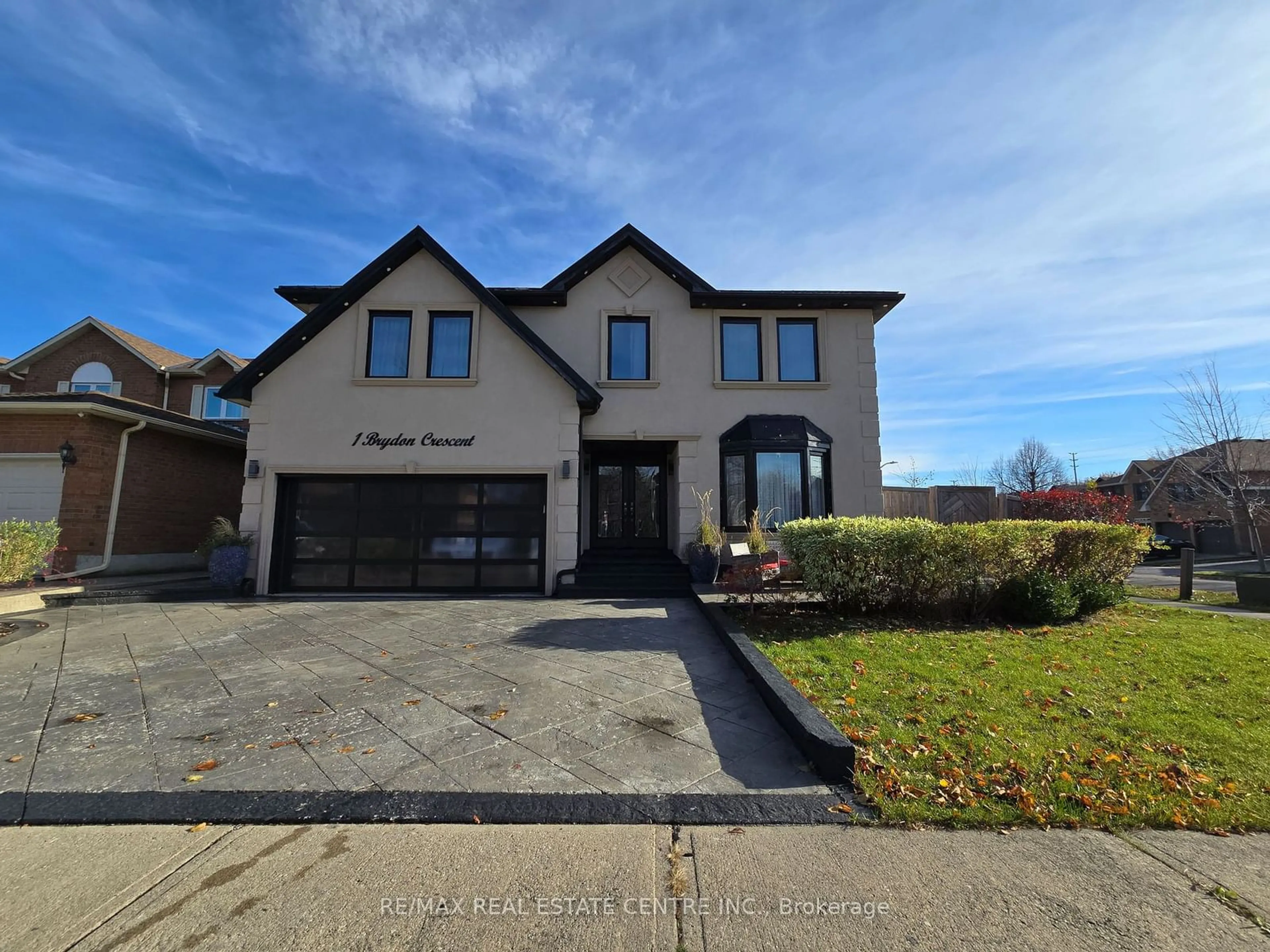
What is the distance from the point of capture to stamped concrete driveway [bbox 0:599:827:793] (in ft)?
10.7

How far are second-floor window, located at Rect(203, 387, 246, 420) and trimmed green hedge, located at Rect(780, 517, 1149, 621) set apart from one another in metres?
19.6

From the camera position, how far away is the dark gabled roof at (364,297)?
1028 cm

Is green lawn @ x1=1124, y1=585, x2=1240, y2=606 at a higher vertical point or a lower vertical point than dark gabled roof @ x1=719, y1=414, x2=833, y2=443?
lower

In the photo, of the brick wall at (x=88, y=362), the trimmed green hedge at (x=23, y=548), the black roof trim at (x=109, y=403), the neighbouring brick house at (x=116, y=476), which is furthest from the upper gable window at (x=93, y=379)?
the trimmed green hedge at (x=23, y=548)

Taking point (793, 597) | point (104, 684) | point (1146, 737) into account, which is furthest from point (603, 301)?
point (1146, 737)

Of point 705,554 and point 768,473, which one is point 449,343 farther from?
point 768,473

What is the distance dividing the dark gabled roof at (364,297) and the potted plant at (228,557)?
106 inches

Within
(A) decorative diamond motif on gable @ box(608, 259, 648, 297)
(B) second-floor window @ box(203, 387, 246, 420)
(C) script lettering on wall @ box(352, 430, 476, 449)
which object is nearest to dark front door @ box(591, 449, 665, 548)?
(C) script lettering on wall @ box(352, 430, 476, 449)

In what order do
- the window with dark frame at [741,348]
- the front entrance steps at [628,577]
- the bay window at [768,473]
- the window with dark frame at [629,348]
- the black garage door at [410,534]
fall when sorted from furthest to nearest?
the window with dark frame at [741,348] → the window with dark frame at [629,348] → the bay window at [768,473] → the black garage door at [410,534] → the front entrance steps at [628,577]

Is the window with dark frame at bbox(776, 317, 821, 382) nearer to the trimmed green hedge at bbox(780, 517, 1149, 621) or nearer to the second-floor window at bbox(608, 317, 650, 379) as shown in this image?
the second-floor window at bbox(608, 317, 650, 379)

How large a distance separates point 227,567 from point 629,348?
8.85 m

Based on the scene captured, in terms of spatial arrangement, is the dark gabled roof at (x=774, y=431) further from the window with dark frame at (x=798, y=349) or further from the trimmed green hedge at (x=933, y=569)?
the trimmed green hedge at (x=933, y=569)

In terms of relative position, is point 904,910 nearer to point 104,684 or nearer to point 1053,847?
point 1053,847

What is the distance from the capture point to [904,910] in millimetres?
2164
